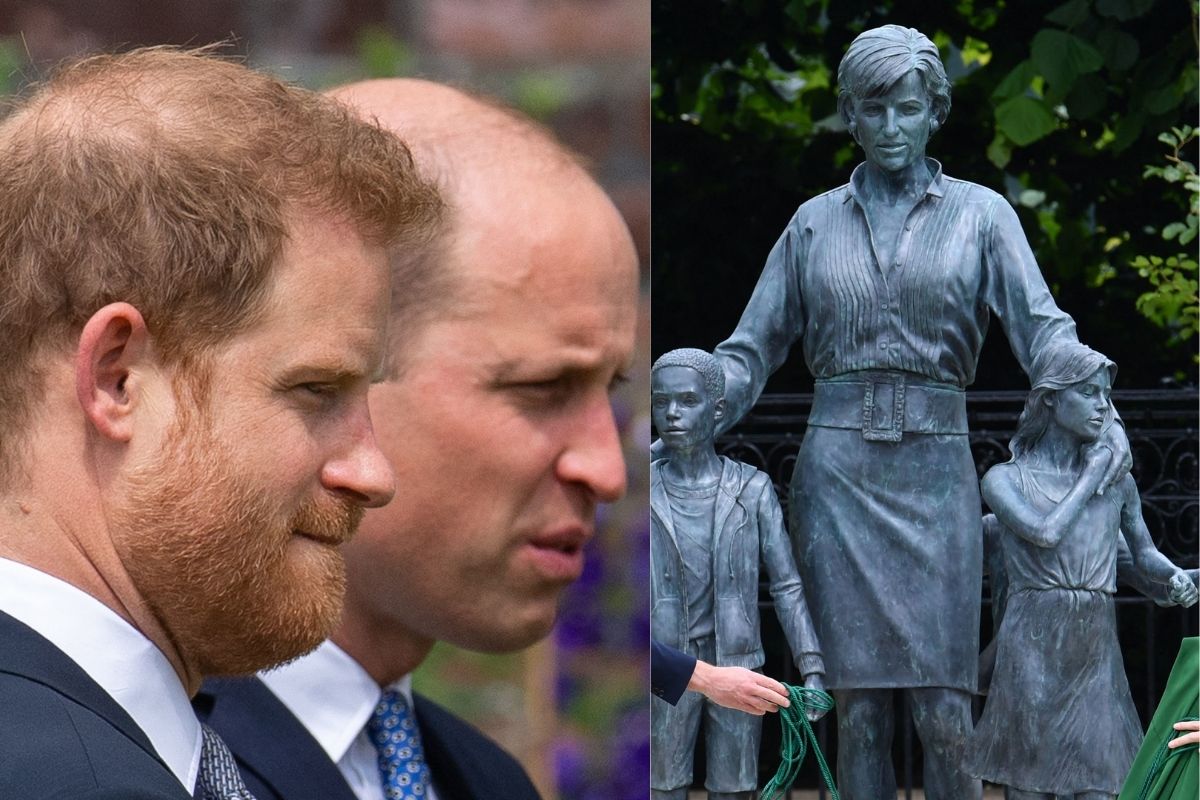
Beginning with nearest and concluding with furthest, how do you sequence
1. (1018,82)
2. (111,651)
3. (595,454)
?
(111,651)
(595,454)
(1018,82)

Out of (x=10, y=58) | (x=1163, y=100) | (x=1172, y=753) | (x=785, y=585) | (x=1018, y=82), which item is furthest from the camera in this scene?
(x=1163, y=100)

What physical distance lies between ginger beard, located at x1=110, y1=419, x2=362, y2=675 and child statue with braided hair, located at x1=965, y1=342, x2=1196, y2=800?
1671 millimetres

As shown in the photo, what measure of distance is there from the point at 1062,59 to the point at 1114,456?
286cm

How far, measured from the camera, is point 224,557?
1.47 m

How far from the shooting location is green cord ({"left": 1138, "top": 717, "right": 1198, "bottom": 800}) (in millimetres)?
2756

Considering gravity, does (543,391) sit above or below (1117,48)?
below

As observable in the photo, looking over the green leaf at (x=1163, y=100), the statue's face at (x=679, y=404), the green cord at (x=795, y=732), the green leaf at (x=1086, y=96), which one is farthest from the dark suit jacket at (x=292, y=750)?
the green leaf at (x=1163, y=100)

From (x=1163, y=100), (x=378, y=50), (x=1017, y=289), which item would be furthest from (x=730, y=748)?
(x=1163, y=100)

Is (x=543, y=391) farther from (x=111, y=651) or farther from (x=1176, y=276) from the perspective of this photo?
(x=1176, y=276)

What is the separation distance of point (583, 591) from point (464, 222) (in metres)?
0.56

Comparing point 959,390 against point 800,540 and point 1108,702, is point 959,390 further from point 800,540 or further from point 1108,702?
point 1108,702

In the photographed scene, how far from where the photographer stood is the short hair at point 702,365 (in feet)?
9.61

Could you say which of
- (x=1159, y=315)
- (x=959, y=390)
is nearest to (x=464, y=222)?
(x=959, y=390)

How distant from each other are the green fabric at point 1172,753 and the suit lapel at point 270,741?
1.35 meters
